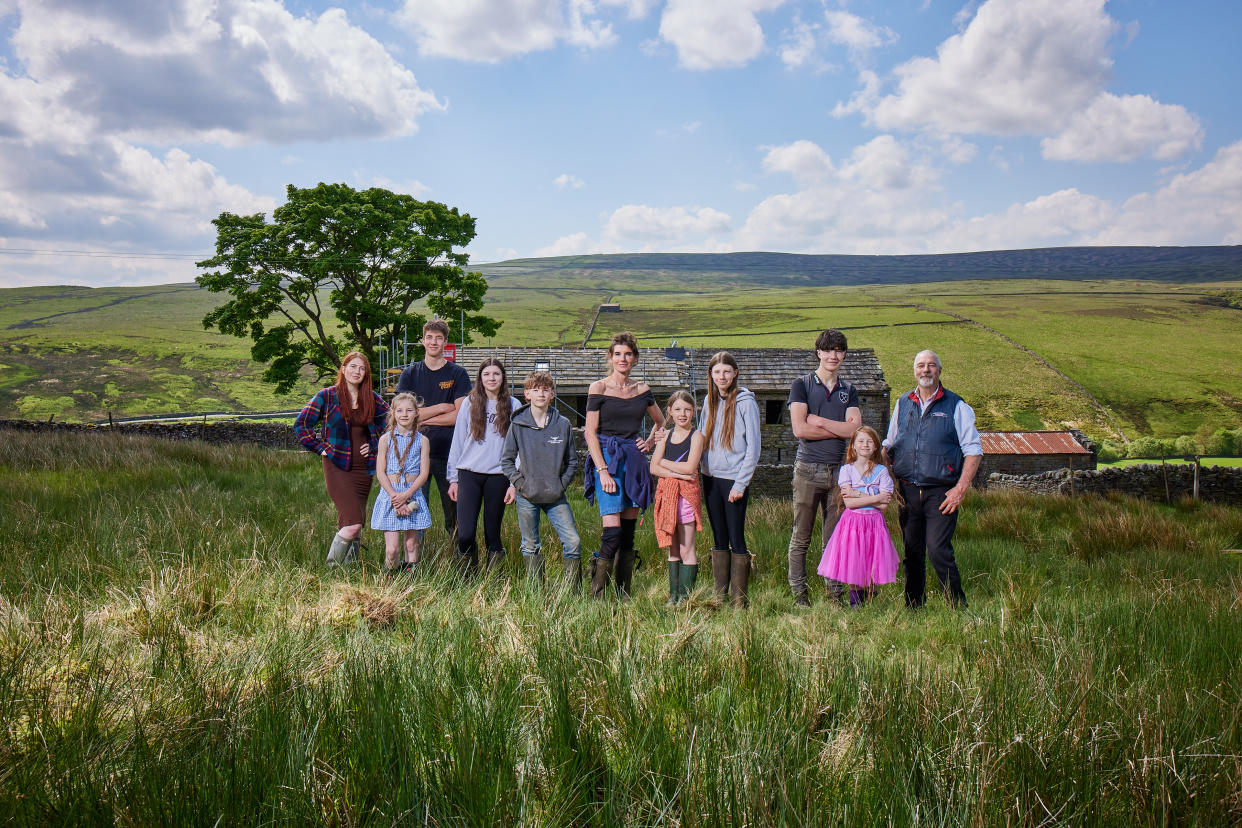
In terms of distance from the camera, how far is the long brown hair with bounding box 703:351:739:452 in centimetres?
553

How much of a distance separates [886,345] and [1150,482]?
2898 inches

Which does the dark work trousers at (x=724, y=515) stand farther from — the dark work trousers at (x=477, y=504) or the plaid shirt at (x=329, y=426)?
the plaid shirt at (x=329, y=426)

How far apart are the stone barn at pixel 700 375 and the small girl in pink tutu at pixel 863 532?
23816 millimetres

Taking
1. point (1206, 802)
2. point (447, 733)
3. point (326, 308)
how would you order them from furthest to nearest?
1. point (326, 308)
2. point (447, 733)
3. point (1206, 802)

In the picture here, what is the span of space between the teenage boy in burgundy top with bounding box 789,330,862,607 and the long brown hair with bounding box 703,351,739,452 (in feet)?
1.93

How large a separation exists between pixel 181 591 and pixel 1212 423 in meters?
92.4

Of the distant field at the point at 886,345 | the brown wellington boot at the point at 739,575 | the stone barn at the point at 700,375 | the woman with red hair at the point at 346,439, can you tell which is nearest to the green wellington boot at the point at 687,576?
the brown wellington boot at the point at 739,575

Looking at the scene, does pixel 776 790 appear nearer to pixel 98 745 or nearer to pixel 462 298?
pixel 98 745

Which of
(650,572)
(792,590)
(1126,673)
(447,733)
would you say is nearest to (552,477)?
(650,572)

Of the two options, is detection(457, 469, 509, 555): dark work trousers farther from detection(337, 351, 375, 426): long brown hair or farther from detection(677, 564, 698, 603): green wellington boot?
detection(677, 564, 698, 603): green wellington boot

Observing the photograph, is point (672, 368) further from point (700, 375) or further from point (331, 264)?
point (331, 264)

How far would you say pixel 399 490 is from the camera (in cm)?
562

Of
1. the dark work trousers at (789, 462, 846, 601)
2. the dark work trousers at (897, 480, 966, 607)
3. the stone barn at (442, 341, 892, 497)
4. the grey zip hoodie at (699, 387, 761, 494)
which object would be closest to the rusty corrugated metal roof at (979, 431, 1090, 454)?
the stone barn at (442, 341, 892, 497)

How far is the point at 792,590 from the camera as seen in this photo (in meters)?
5.91
